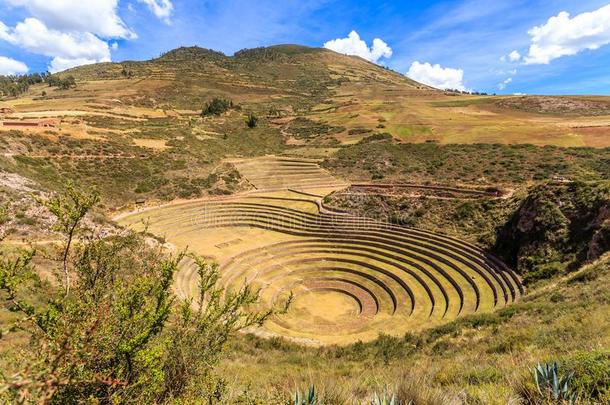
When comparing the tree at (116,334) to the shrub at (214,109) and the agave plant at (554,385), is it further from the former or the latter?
the shrub at (214,109)

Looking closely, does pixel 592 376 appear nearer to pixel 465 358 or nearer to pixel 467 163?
pixel 465 358

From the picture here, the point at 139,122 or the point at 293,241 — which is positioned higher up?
the point at 139,122

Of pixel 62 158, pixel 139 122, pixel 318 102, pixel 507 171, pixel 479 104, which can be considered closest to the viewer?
pixel 62 158

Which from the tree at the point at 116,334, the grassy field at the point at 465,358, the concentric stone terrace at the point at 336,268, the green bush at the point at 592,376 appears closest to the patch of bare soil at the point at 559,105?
the concentric stone terrace at the point at 336,268

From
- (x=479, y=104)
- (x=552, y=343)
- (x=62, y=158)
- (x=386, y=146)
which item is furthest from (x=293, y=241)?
(x=479, y=104)

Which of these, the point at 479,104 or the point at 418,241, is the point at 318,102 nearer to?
the point at 479,104

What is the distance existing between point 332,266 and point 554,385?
20568 millimetres

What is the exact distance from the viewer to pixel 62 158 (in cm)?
3462

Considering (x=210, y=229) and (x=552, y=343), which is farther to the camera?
(x=210, y=229)

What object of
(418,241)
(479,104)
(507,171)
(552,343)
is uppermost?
(479,104)

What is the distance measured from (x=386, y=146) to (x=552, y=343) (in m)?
48.2

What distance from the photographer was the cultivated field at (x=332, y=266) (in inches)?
734

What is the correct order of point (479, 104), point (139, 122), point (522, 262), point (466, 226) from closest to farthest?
point (522, 262) < point (466, 226) < point (139, 122) < point (479, 104)

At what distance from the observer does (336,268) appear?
24.9m
